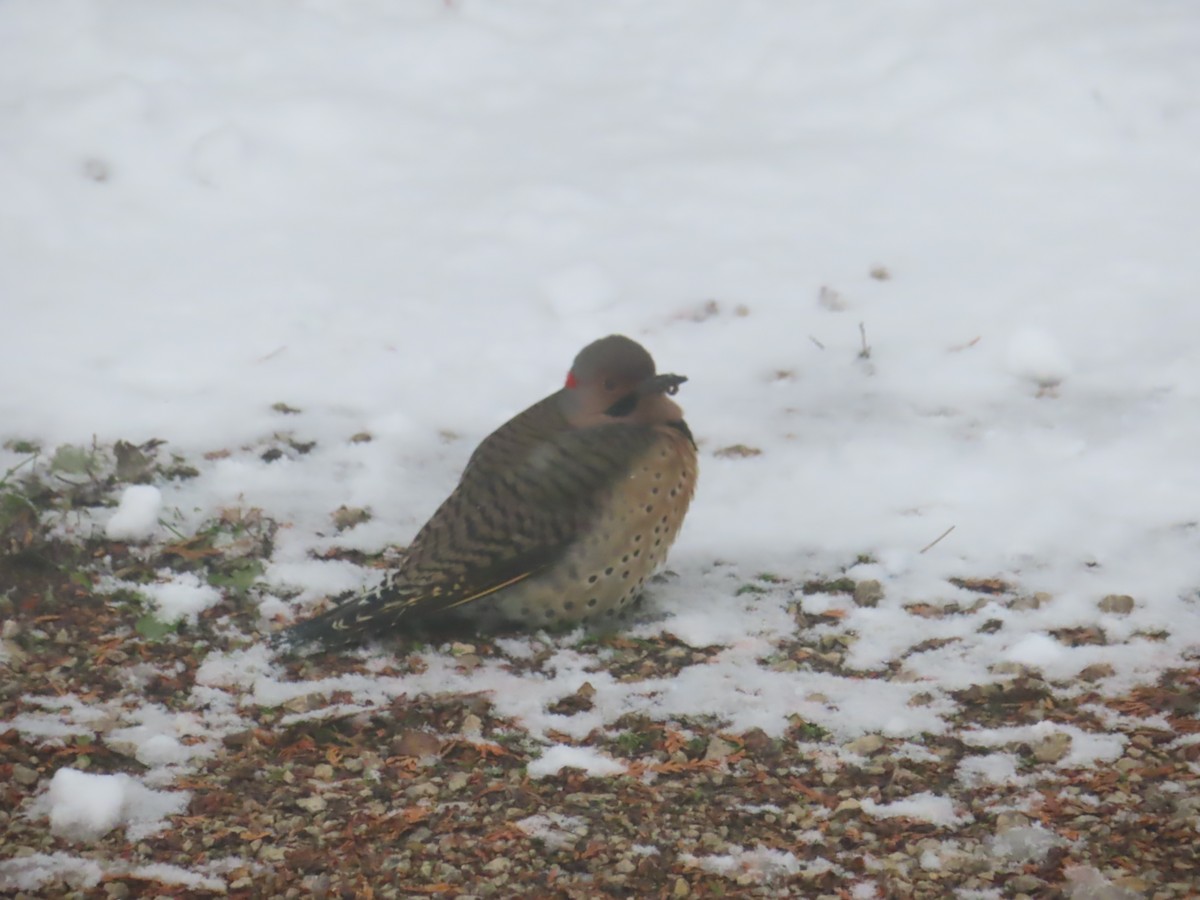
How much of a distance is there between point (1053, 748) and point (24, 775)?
91.0 inches

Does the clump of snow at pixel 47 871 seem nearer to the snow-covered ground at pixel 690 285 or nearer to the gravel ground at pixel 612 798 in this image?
the gravel ground at pixel 612 798

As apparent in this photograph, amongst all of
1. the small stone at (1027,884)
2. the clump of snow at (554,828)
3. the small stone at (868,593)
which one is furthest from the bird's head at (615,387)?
the small stone at (1027,884)

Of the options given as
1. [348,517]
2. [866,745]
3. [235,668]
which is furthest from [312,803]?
[348,517]

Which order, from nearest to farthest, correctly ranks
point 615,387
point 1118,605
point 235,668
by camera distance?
point 235,668 → point 1118,605 → point 615,387

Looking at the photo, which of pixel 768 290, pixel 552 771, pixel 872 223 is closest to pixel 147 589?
pixel 552 771

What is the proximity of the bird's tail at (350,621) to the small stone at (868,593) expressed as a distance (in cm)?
129

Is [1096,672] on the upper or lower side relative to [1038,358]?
lower

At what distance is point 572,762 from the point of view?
3453 mm

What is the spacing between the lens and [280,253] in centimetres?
628

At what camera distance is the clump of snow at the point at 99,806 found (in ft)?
10.1

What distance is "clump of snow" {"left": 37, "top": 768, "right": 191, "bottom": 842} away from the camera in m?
3.09

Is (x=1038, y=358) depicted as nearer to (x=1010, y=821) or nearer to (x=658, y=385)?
(x=658, y=385)

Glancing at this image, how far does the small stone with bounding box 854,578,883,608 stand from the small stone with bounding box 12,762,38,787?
2266mm

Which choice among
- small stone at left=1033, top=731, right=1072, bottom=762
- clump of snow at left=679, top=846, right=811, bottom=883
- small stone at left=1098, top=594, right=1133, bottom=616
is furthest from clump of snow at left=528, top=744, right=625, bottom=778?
small stone at left=1098, top=594, right=1133, bottom=616
